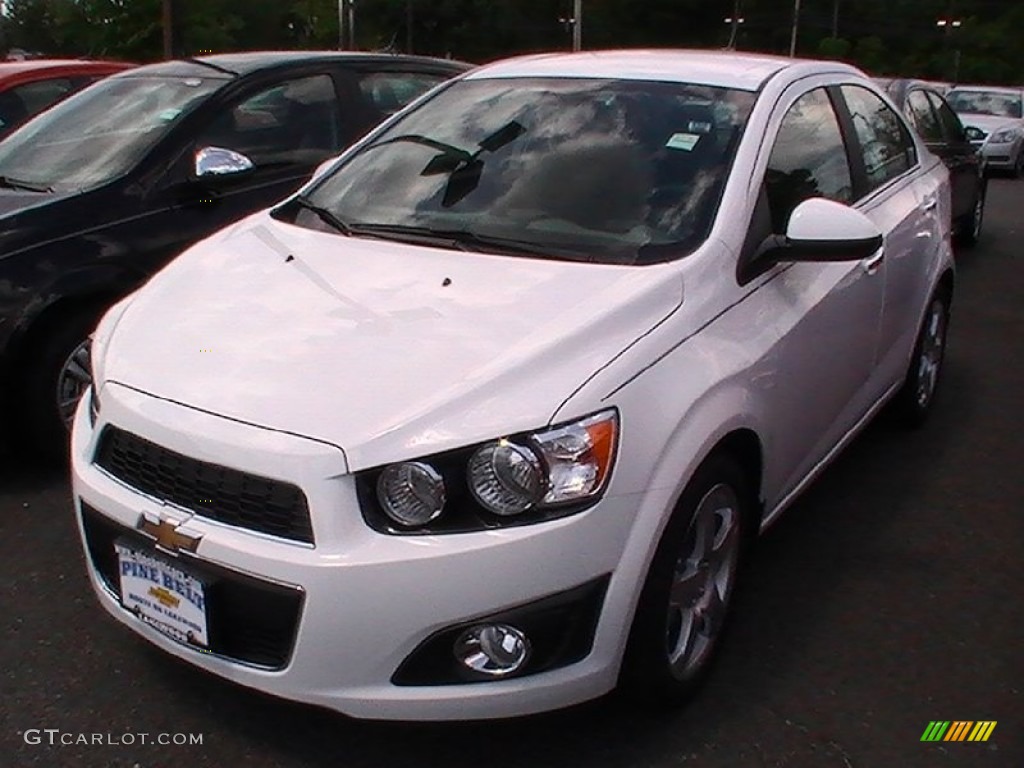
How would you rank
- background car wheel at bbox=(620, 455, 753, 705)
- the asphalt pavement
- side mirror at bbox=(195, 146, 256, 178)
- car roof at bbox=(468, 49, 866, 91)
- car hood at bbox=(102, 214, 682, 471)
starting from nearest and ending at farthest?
car hood at bbox=(102, 214, 682, 471) < background car wheel at bbox=(620, 455, 753, 705) < the asphalt pavement < car roof at bbox=(468, 49, 866, 91) < side mirror at bbox=(195, 146, 256, 178)

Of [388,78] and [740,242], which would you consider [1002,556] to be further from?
[388,78]

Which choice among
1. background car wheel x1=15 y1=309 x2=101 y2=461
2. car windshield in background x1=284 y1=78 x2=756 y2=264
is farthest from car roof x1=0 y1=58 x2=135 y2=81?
car windshield in background x1=284 y1=78 x2=756 y2=264

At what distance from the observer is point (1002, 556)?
4.00 meters

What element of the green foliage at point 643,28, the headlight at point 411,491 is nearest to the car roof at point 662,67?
the headlight at point 411,491

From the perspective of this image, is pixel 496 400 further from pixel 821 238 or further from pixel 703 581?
pixel 821 238

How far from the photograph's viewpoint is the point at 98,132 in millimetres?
5289

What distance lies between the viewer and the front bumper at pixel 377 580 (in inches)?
95.7

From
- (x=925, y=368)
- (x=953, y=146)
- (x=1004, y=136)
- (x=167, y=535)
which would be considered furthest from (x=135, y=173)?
(x=1004, y=136)

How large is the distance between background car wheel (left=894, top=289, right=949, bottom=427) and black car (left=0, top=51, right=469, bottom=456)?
2.90 m

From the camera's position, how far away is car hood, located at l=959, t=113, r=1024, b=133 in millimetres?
18153

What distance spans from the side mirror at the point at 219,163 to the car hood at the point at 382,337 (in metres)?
1.52

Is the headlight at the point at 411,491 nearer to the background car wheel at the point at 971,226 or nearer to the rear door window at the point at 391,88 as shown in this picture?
the rear door window at the point at 391,88

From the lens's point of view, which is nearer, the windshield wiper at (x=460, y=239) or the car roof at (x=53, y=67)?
the windshield wiper at (x=460, y=239)

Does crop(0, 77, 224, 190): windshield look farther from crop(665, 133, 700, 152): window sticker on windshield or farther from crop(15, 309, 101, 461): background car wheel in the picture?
crop(665, 133, 700, 152): window sticker on windshield
